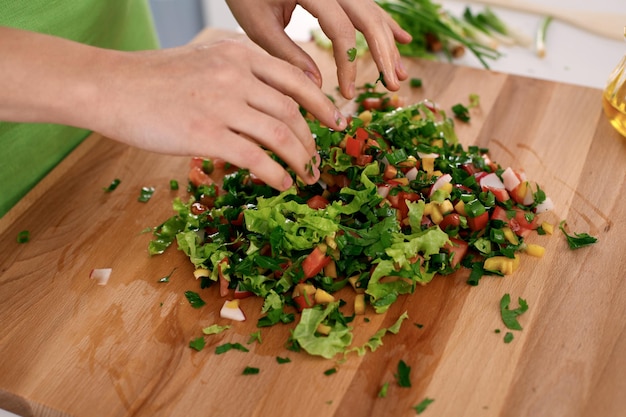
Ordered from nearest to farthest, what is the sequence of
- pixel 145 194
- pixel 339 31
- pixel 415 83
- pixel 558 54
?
pixel 339 31 → pixel 145 194 → pixel 415 83 → pixel 558 54

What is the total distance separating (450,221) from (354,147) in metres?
0.33

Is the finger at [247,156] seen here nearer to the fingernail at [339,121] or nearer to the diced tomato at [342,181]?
the fingernail at [339,121]

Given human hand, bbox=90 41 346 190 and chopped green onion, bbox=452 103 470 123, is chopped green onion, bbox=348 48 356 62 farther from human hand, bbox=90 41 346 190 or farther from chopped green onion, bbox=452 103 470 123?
chopped green onion, bbox=452 103 470 123

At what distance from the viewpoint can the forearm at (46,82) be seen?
55.2 inches

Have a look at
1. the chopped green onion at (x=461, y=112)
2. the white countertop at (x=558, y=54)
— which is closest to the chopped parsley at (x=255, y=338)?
the chopped green onion at (x=461, y=112)

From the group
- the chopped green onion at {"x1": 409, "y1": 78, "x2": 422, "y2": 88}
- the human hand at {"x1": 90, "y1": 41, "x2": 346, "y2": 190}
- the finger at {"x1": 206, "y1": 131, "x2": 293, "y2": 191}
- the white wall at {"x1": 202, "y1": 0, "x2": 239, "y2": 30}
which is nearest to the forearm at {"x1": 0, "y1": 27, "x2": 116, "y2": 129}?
the human hand at {"x1": 90, "y1": 41, "x2": 346, "y2": 190}

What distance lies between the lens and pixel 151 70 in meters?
1.44

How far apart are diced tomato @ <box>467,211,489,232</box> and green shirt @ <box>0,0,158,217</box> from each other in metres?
1.22

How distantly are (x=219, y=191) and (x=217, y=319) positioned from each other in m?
0.48

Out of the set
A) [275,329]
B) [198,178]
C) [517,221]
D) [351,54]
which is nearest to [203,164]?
[198,178]

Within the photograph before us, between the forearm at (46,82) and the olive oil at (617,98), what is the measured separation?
4.79ft

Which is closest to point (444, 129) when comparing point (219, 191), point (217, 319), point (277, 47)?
point (277, 47)

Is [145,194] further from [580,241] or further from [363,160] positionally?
[580,241]

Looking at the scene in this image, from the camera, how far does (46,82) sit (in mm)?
1406
